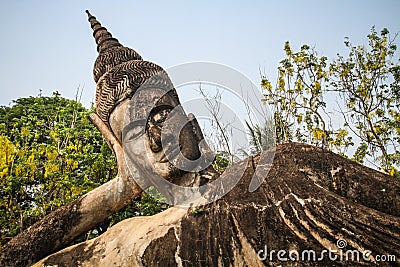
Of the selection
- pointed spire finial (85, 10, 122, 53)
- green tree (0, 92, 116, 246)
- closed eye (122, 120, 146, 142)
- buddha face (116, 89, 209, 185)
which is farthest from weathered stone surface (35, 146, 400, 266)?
green tree (0, 92, 116, 246)

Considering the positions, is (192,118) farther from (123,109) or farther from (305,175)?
(305,175)

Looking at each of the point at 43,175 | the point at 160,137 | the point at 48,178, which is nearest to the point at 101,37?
the point at 160,137

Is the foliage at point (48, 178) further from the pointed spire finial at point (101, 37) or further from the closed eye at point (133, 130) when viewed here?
the closed eye at point (133, 130)

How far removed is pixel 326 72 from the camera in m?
10.5

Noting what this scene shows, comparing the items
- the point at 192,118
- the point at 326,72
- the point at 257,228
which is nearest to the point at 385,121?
the point at 326,72

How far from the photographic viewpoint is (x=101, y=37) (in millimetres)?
5762

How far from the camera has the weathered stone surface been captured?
9.42 ft

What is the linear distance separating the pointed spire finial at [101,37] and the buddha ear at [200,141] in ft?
6.53

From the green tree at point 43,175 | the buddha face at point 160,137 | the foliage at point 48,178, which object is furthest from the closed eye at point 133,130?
the green tree at point 43,175

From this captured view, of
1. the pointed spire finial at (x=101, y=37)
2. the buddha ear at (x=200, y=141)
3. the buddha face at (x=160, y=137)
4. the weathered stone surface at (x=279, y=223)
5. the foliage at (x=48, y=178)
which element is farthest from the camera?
the foliage at (x=48, y=178)

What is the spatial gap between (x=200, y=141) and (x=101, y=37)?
2.61 metres

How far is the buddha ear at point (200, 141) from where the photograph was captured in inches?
166

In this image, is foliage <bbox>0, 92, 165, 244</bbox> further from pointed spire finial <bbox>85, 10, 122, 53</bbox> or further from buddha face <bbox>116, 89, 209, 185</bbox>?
buddha face <bbox>116, 89, 209, 185</bbox>

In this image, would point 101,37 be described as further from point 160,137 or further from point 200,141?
point 200,141
